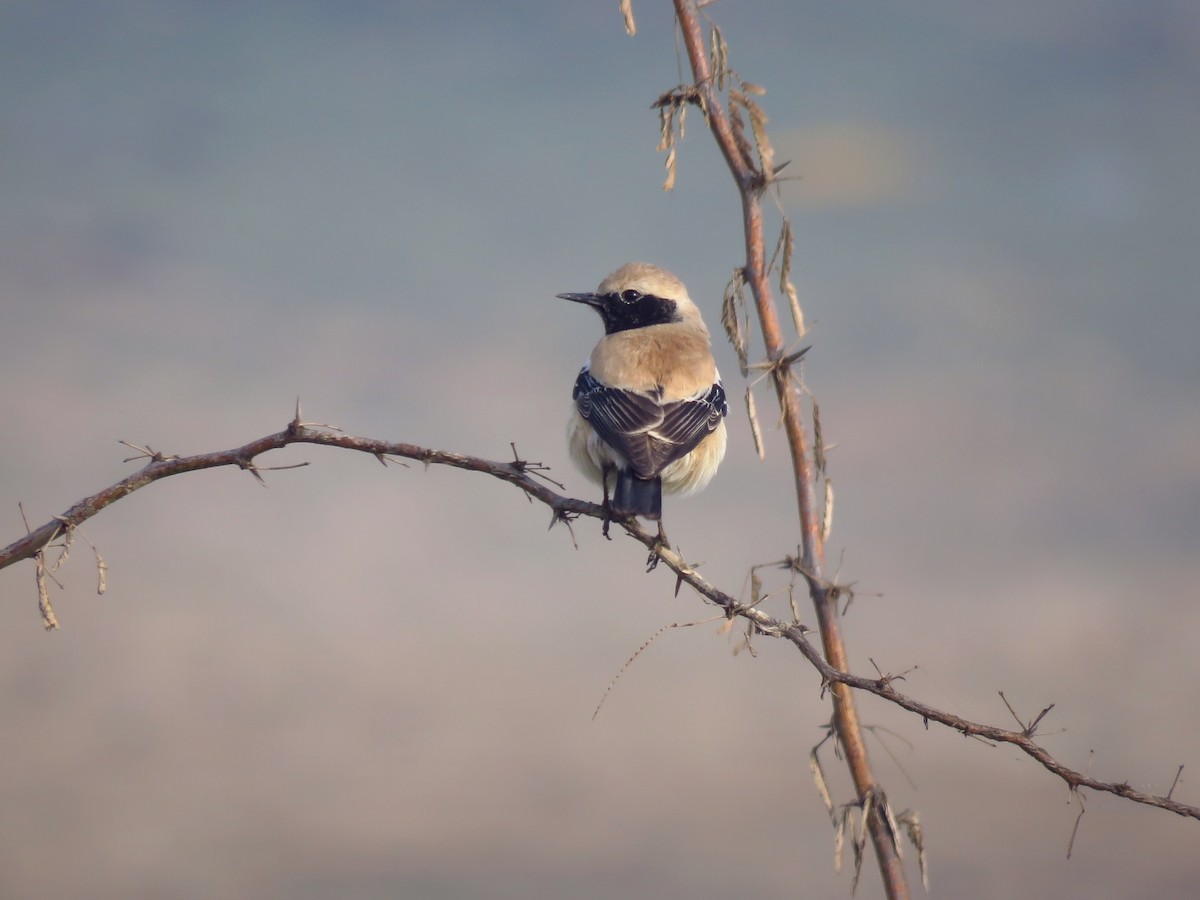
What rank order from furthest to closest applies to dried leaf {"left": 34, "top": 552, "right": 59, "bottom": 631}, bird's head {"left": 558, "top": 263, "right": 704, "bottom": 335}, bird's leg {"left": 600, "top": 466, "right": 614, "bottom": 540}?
bird's head {"left": 558, "top": 263, "right": 704, "bottom": 335}
bird's leg {"left": 600, "top": 466, "right": 614, "bottom": 540}
dried leaf {"left": 34, "top": 552, "right": 59, "bottom": 631}

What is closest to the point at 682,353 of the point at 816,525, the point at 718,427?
the point at 718,427

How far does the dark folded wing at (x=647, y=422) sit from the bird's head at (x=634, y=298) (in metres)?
1.16

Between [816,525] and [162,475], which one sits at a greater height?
[162,475]

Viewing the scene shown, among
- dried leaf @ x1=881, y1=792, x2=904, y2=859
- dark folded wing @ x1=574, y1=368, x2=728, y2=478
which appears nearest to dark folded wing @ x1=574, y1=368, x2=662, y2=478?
dark folded wing @ x1=574, y1=368, x2=728, y2=478

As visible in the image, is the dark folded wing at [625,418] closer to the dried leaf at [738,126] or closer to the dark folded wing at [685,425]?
the dark folded wing at [685,425]

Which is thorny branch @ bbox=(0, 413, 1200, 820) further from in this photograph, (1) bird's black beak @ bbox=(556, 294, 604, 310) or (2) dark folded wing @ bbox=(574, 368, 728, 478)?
(1) bird's black beak @ bbox=(556, 294, 604, 310)

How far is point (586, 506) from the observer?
183 inches

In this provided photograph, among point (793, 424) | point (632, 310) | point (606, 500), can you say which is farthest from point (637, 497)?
point (632, 310)

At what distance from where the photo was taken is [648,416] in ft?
18.5

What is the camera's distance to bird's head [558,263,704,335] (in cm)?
712

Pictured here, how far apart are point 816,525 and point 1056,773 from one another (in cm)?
114

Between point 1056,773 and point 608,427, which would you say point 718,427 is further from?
point 1056,773

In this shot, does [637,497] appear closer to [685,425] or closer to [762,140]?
[685,425]

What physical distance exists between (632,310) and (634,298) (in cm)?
8
